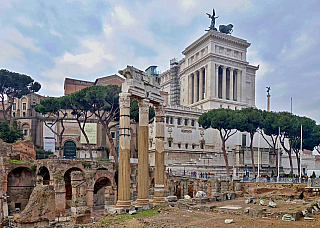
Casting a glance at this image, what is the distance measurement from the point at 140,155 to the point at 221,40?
144ft

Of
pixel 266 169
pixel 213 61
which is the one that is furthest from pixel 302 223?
pixel 213 61

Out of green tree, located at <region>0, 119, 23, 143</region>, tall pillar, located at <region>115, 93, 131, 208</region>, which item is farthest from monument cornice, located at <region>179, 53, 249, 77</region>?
tall pillar, located at <region>115, 93, 131, 208</region>

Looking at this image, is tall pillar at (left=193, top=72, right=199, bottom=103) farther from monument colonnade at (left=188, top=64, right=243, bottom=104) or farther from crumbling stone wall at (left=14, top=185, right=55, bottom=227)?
crumbling stone wall at (left=14, top=185, right=55, bottom=227)

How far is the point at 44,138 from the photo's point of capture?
150 feet

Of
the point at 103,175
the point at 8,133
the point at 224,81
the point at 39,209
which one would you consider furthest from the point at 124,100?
the point at 224,81

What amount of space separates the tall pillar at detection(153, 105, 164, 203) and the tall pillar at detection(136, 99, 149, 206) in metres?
1.31

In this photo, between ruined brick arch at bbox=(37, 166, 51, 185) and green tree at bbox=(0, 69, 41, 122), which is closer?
ruined brick arch at bbox=(37, 166, 51, 185)

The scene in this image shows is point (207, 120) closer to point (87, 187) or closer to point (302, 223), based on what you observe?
point (87, 187)

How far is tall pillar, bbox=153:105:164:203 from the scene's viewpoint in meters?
16.7

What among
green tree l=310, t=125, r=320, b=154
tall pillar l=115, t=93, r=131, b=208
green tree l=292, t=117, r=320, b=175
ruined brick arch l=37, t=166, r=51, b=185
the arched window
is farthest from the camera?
the arched window

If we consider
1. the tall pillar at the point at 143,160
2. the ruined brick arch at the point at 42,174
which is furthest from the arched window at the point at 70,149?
the tall pillar at the point at 143,160

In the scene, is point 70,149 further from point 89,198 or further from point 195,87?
point 195,87

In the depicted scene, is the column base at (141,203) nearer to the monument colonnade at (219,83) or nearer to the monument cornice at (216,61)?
the monument colonnade at (219,83)

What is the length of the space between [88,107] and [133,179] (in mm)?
12454
